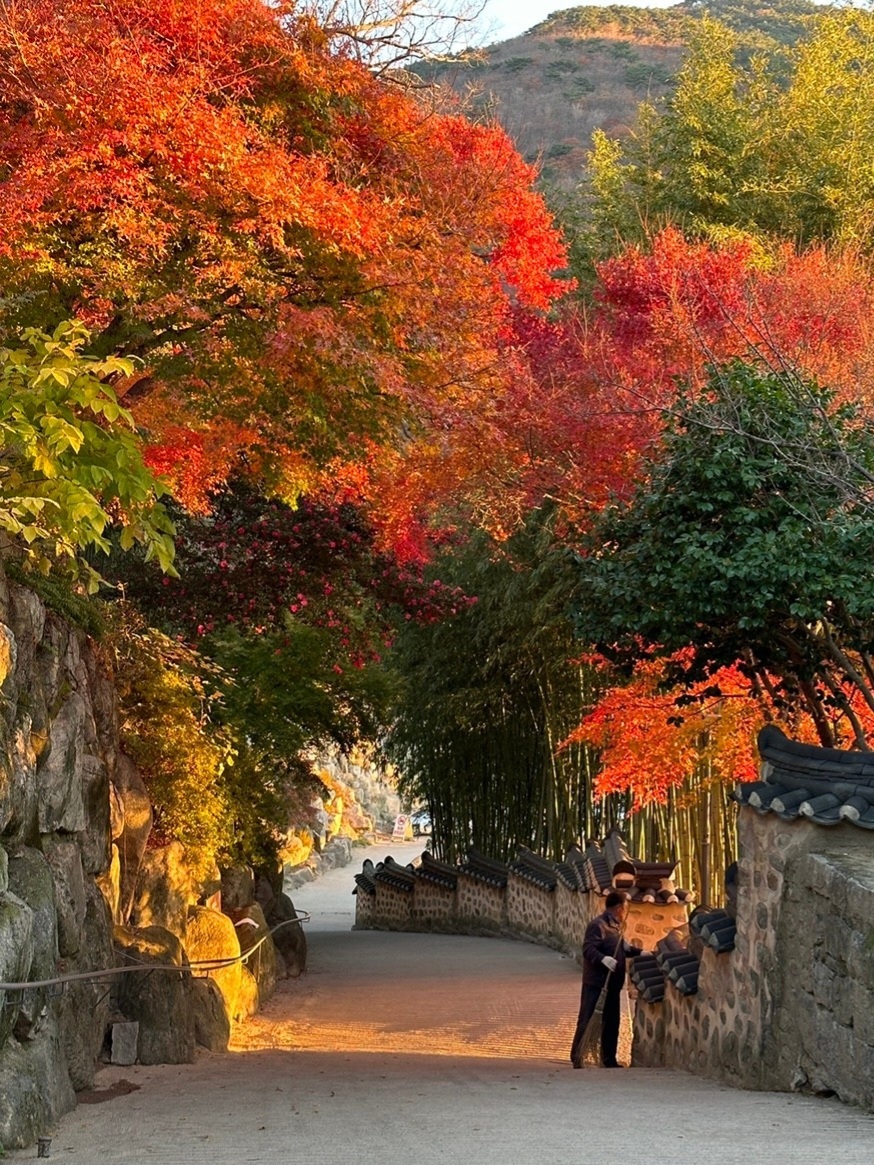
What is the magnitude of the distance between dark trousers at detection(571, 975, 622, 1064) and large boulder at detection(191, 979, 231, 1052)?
101 inches

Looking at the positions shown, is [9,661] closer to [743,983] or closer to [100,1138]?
[100,1138]

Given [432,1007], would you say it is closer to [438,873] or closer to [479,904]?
[479,904]

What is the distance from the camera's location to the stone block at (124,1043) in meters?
7.84

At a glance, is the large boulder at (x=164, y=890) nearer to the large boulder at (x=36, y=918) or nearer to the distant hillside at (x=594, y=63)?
the large boulder at (x=36, y=918)

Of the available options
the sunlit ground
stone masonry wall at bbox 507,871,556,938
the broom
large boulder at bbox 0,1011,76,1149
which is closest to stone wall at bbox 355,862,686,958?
stone masonry wall at bbox 507,871,556,938

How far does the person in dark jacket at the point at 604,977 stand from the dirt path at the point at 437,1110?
34 centimetres

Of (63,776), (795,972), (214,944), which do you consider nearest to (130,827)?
(214,944)

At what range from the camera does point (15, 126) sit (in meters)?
7.51

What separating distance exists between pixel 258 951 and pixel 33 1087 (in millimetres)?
8019

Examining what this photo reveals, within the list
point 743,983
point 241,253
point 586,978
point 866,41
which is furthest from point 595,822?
point 866,41

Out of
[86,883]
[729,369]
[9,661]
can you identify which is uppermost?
[729,369]

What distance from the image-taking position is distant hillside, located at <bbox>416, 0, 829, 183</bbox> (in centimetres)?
5488

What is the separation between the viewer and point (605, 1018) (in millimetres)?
8906

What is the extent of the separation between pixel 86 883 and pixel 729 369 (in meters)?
5.35
